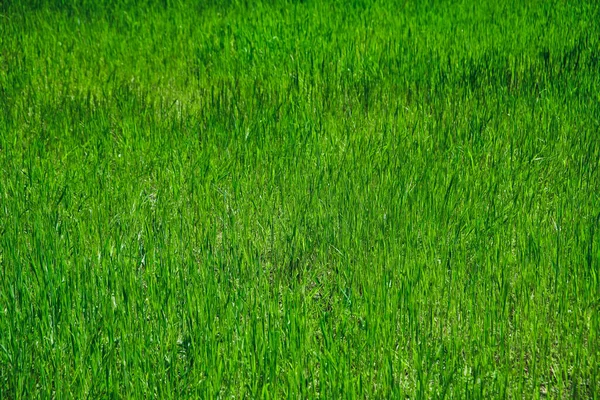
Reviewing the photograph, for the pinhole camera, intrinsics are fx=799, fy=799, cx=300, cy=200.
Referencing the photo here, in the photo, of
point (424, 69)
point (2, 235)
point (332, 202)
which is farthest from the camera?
point (424, 69)

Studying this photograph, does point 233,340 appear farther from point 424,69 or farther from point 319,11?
point 319,11

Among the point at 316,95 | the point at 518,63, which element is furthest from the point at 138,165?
the point at 518,63

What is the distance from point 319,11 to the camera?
647cm

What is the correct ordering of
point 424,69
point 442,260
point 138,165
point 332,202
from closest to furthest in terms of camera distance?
1. point 442,260
2. point 332,202
3. point 138,165
4. point 424,69

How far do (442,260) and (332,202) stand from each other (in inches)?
24.7

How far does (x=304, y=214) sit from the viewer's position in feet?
11.2

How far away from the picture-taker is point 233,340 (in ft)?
8.78

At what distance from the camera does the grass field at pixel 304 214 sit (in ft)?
8.12

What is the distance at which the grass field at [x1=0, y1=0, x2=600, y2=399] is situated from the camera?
247 centimetres

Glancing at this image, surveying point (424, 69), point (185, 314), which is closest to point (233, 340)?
point (185, 314)

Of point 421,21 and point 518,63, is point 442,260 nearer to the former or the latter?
point 518,63

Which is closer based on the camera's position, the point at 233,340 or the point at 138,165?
the point at 233,340

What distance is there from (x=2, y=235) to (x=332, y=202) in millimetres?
1358

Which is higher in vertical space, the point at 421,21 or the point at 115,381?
the point at 421,21
